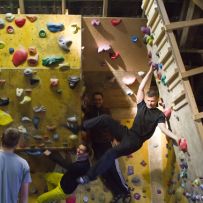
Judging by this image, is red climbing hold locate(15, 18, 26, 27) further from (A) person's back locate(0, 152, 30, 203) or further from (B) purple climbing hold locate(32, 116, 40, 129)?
(A) person's back locate(0, 152, 30, 203)

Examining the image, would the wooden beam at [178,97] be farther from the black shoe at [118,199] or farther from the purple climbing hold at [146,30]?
the black shoe at [118,199]

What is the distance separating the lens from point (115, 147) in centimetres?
462

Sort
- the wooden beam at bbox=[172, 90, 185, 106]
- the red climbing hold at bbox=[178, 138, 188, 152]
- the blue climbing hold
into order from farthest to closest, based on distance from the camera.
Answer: the blue climbing hold < the red climbing hold at bbox=[178, 138, 188, 152] < the wooden beam at bbox=[172, 90, 185, 106]

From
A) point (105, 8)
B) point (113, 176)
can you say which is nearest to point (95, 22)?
point (105, 8)

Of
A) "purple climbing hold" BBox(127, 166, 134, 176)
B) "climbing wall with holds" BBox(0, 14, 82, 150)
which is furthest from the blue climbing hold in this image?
"purple climbing hold" BBox(127, 166, 134, 176)

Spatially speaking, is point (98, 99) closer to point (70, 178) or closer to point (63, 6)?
point (70, 178)

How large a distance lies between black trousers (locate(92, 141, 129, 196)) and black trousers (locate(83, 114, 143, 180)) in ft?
1.54

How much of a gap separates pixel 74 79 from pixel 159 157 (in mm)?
1471

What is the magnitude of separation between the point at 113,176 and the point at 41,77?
142 cm

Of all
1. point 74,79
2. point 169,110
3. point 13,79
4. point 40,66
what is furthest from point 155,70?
point 13,79

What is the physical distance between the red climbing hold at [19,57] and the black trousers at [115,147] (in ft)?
3.32

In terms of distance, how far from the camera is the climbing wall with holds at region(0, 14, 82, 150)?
4875mm

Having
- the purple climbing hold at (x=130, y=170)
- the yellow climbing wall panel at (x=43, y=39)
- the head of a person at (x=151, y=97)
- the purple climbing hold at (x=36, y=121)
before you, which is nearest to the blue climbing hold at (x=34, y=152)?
the purple climbing hold at (x=36, y=121)

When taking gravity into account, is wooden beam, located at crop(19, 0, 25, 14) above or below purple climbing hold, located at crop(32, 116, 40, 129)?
above
